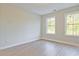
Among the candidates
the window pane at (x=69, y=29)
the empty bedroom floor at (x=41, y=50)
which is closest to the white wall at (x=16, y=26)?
the empty bedroom floor at (x=41, y=50)

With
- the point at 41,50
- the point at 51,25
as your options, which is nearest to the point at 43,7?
the point at 51,25

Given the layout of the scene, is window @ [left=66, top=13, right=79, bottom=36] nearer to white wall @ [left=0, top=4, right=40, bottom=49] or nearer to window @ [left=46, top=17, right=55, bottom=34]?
window @ [left=46, top=17, right=55, bottom=34]

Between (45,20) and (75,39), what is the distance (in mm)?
626

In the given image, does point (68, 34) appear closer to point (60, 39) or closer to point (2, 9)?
point (60, 39)

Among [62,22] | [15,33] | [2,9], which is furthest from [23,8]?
[62,22]

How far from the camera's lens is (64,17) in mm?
1935

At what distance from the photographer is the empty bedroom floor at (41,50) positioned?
1771mm

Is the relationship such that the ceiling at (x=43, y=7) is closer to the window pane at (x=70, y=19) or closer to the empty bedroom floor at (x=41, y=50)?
the window pane at (x=70, y=19)

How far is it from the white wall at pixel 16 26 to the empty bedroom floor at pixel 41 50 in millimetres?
94

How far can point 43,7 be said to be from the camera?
185 centimetres

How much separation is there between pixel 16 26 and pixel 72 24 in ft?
3.24

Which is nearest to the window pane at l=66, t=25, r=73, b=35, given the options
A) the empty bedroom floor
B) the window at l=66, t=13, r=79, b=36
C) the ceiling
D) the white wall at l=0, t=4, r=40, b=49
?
the window at l=66, t=13, r=79, b=36

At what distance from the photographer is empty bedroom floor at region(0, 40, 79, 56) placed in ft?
5.81

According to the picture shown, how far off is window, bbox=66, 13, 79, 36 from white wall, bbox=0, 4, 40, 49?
1.77ft
